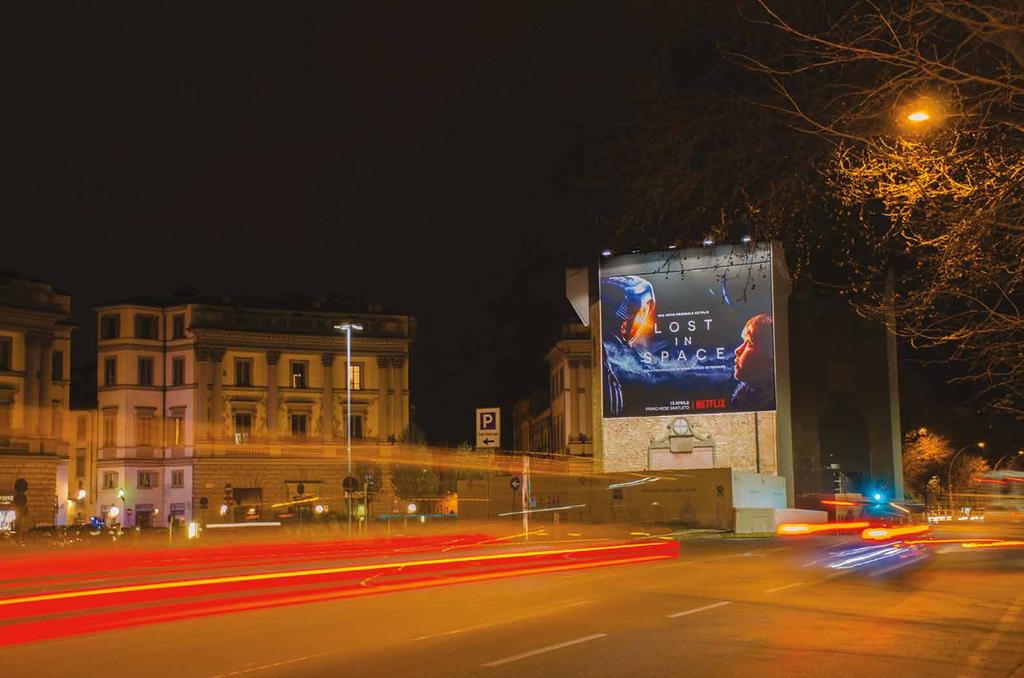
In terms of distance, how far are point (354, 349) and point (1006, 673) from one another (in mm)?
74243

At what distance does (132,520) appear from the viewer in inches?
3118

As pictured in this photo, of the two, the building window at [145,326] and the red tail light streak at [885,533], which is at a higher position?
the building window at [145,326]

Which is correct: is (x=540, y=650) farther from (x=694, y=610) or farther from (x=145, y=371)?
(x=145, y=371)

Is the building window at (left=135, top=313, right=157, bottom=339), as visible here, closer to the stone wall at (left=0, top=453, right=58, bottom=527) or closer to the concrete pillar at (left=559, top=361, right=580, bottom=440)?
the stone wall at (left=0, top=453, right=58, bottom=527)

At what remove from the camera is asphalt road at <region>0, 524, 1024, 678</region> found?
12.3 meters

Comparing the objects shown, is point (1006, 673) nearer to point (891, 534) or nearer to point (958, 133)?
point (958, 133)

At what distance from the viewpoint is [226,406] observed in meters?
81.2

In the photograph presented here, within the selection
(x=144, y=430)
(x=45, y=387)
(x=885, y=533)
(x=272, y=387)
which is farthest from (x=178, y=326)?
(x=885, y=533)

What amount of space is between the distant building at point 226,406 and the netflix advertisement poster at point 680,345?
24.8 meters

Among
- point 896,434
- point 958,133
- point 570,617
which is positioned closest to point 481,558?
point 570,617

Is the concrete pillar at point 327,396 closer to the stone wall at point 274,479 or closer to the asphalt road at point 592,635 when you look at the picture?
the stone wall at point 274,479

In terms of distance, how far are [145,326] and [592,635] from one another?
238 feet

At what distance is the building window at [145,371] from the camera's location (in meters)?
81.3

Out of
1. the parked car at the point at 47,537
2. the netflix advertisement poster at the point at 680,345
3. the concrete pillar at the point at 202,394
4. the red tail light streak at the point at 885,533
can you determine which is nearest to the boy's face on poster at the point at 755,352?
→ the netflix advertisement poster at the point at 680,345
